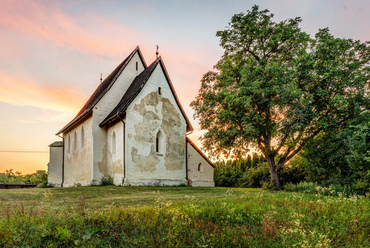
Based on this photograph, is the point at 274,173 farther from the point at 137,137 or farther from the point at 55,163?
the point at 55,163

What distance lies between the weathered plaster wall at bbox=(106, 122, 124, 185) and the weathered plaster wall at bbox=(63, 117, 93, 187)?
1396mm

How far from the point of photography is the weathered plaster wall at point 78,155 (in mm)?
19203

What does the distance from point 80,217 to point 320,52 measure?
16820 millimetres

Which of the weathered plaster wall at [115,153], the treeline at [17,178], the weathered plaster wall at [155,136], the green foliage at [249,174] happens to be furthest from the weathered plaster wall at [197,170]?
the treeline at [17,178]

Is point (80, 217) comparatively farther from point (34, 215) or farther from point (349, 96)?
point (349, 96)

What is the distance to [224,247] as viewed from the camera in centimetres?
399

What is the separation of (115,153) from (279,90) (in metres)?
11.3

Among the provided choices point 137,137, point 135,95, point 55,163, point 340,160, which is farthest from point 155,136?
point 55,163

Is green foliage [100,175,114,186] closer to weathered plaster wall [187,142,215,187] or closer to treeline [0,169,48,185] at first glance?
weathered plaster wall [187,142,215,187]

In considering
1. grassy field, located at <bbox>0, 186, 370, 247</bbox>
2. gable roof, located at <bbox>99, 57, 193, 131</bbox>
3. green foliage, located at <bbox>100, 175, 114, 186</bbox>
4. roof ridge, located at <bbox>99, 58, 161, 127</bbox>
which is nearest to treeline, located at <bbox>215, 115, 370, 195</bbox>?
grassy field, located at <bbox>0, 186, 370, 247</bbox>

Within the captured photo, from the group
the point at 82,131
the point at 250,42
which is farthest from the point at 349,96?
the point at 82,131

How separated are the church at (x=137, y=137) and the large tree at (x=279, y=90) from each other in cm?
260

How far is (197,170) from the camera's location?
71.1ft

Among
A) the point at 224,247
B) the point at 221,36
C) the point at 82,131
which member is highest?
the point at 221,36
